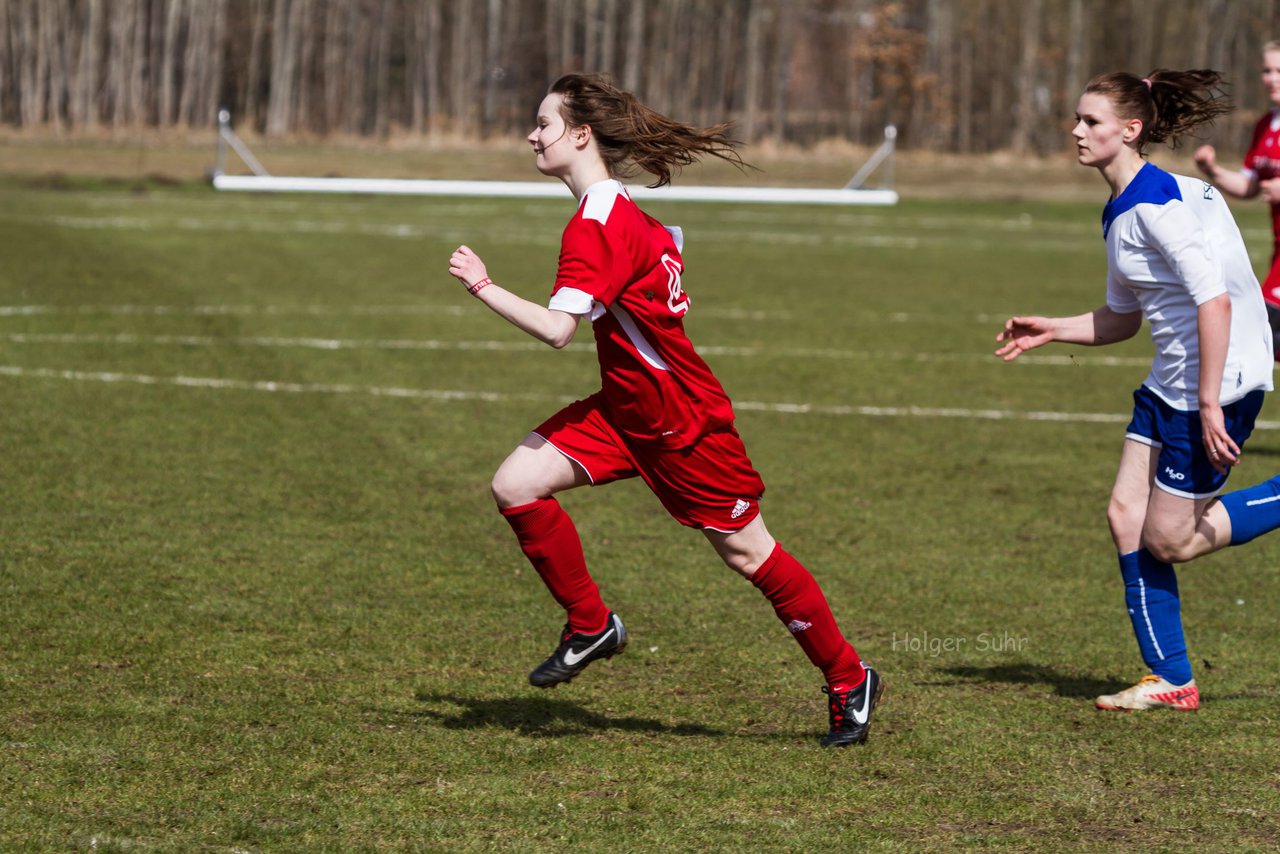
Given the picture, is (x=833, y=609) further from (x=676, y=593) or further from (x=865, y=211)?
(x=865, y=211)

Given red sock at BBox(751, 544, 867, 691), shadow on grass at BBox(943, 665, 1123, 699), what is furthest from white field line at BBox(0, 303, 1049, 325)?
red sock at BBox(751, 544, 867, 691)

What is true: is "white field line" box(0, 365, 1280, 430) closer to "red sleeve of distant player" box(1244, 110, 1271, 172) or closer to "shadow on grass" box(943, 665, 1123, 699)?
"red sleeve of distant player" box(1244, 110, 1271, 172)

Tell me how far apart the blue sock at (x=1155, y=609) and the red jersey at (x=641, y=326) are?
1.61 m

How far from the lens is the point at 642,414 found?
511 cm

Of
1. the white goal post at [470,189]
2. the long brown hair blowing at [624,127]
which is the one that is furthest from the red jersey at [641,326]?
the white goal post at [470,189]

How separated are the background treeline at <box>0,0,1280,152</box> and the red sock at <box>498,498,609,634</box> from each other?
2851 cm

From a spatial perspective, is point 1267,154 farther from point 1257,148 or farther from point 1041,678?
point 1041,678

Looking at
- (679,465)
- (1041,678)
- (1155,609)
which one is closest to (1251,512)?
(1155,609)

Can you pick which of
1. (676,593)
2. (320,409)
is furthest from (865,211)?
(676,593)

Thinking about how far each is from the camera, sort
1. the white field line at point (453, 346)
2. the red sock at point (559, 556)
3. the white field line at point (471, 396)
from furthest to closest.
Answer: the white field line at point (453, 346) → the white field line at point (471, 396) → the red sock at point (559, 556)

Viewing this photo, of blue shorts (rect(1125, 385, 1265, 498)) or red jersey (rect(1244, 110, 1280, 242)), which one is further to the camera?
red jersey (rect(1244, 110, 1280, 242))

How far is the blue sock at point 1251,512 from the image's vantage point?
559cm

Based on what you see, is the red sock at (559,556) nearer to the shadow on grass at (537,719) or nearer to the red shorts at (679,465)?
the red shorts at (679,465)

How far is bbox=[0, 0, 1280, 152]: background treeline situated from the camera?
3353 cm
